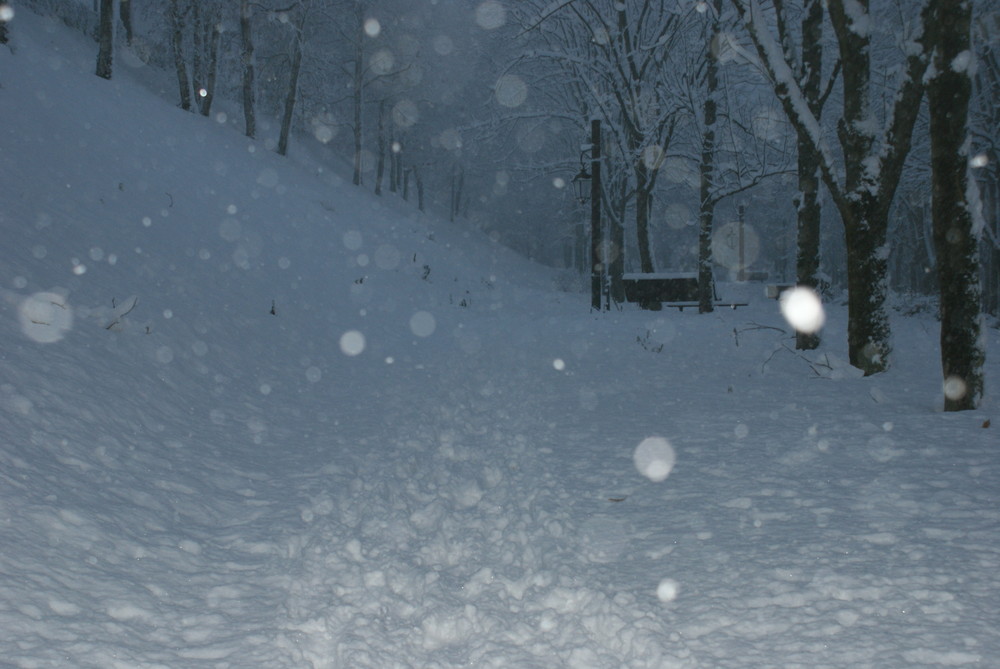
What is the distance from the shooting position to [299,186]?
813 inches

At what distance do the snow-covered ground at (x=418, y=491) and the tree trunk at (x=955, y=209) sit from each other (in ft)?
1.28

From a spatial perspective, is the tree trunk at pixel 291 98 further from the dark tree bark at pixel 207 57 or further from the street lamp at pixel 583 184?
the street lamp at pixel 583 184

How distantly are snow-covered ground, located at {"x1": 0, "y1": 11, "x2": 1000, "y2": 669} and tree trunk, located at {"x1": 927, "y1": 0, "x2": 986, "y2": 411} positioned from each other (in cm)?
39

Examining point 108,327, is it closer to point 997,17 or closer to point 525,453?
point 525,453

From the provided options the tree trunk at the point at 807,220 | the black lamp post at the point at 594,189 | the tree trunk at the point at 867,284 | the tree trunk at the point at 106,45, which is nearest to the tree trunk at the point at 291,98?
the tree trunk at the point at 106,45

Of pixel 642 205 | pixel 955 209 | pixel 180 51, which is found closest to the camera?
pixel 955 209

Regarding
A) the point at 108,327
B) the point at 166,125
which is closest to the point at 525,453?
the point at 108,327

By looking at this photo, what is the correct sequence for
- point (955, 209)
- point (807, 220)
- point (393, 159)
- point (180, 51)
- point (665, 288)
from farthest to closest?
point (393, 159)
point (180, 51)
point (665, 288)
point (807, 220)
point (955, 209)

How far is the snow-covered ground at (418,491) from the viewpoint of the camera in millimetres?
2436

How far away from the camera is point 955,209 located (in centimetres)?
539

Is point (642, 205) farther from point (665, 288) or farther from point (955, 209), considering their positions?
point (955, 209)

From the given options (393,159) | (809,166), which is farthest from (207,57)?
(809,166)

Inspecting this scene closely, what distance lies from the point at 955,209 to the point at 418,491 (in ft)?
15.9

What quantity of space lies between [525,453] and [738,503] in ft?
5.72
